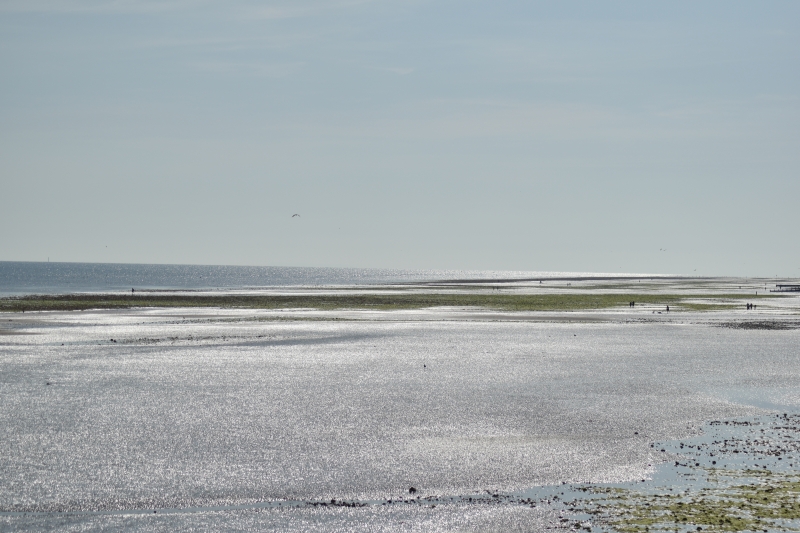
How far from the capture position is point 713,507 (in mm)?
16234

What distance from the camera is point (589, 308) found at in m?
96.2

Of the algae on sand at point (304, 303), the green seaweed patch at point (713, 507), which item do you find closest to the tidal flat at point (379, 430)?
the green seaweed patch at point (713, 507)

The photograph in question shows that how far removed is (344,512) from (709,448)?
11605 mm

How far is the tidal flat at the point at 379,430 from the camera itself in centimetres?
1672

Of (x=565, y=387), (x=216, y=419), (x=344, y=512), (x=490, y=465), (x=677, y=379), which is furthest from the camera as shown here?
(x=677, y=379)

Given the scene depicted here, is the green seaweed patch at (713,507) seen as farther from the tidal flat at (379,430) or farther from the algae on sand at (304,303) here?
the algae on sand at (304,303)

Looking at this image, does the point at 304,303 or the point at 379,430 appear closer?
the point at 379,430

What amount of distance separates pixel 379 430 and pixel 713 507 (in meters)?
11.0

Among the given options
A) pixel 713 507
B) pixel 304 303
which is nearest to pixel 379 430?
pixel 713 507

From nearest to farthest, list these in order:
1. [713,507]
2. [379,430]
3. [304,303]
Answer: [713,507], [379,430], [304,303]

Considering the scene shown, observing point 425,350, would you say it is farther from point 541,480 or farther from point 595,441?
point 541,480

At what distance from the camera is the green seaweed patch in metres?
15.1

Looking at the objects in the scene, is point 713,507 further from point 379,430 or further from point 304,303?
point 304,303

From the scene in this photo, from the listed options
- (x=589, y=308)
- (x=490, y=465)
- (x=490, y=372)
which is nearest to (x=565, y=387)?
(x=490, y=372)
